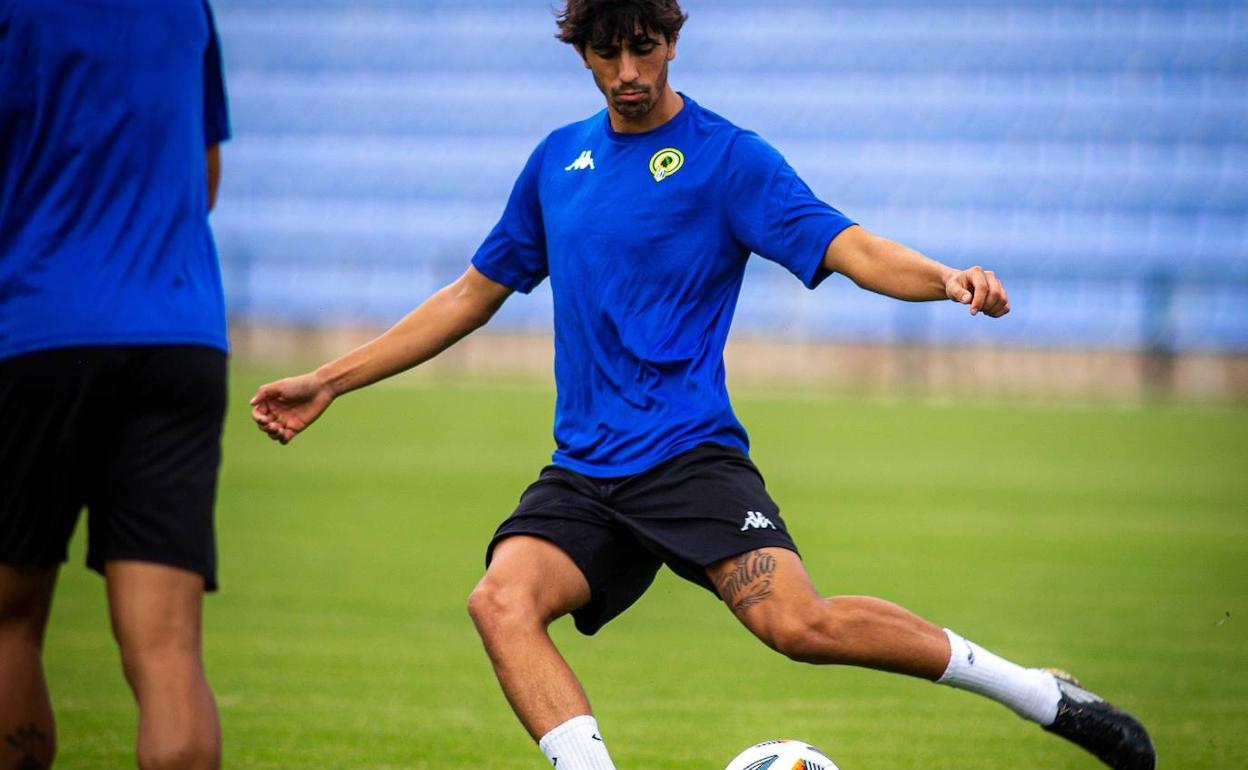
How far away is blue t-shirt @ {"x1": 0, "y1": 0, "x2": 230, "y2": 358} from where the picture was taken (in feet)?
12.1

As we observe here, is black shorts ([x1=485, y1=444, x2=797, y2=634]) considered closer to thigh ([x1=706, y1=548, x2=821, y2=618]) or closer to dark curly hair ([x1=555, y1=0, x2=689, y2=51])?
thigh ([x1=706, y1=548, x2=821, y2=618])

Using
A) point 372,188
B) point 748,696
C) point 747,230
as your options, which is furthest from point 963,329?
point 747,230

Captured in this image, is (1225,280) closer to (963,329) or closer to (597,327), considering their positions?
(963,329)

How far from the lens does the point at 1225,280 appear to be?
32594 millimetres

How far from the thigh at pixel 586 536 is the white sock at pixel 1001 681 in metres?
0.93

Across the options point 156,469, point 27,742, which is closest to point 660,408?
point 156,469

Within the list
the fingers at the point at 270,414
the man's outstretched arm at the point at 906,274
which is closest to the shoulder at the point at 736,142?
the man's outstretched arm at the point at 906,274

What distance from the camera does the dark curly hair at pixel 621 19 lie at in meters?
4.70

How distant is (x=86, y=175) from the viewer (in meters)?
3.72

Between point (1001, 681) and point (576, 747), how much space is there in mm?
1303

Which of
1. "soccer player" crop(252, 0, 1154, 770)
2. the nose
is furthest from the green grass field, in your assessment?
the nose

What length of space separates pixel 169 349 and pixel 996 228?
108 ft

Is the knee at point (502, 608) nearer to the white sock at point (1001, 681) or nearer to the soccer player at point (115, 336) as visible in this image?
the soccer player at point (115, 336)

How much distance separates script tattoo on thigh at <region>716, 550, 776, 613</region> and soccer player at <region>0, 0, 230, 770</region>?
1440 mm
